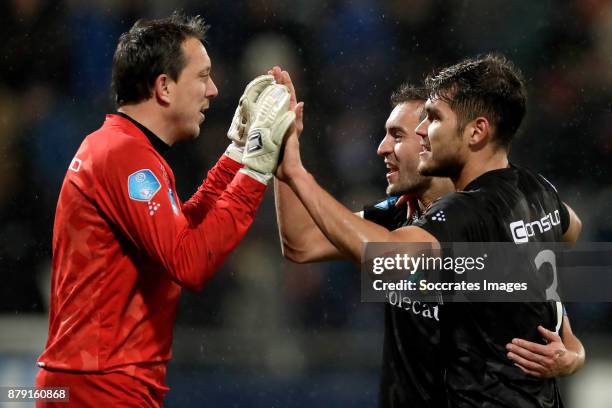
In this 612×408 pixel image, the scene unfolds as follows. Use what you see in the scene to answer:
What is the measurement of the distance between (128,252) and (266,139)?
556 millimetres

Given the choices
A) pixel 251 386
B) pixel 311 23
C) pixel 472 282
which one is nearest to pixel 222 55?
pixel 311 23

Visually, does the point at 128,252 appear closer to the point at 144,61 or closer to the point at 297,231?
the point at 144,61

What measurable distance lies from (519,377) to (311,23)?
14.7 ft

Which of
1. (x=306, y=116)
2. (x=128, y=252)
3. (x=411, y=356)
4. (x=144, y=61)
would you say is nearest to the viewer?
(x=128, y=252)

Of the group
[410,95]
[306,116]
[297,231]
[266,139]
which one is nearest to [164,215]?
[266,139]

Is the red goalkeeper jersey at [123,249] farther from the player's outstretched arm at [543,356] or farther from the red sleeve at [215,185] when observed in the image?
the player's outstretched arm at [543,356]

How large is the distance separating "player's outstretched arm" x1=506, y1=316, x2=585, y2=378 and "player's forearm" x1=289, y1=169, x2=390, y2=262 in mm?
561

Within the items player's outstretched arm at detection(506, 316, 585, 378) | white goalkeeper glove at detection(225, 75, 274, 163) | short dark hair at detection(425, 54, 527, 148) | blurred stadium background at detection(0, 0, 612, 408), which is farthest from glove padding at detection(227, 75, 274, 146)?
blurred stadium background at detection(0, 0, 612, 408)

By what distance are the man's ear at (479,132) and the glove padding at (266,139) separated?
0.63 meters

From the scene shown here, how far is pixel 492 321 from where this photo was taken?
270 cm

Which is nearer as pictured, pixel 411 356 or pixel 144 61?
pixel 144 61

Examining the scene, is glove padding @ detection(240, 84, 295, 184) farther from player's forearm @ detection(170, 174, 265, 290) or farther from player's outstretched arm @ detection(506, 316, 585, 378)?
player's outstretched arm @ detection(506, 316, 585, 378)

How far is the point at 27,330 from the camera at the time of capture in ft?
18.7

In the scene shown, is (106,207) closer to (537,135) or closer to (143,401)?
(143,401)
